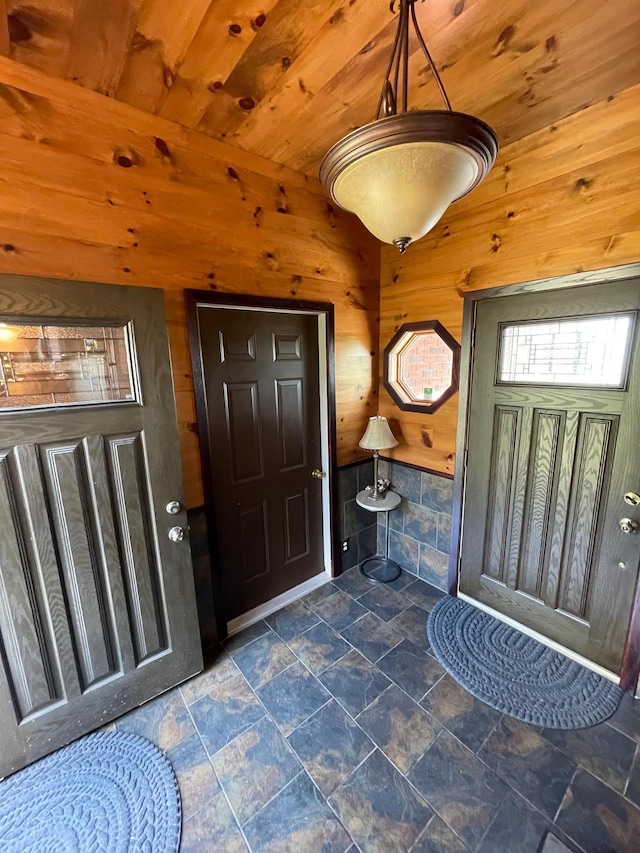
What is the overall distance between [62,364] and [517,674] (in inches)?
107

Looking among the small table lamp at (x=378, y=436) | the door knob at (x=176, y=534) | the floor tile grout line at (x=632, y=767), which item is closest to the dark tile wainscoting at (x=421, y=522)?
the small table lamp at (x=378, y=436)

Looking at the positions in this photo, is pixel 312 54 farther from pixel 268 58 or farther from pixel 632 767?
pixel 632 767

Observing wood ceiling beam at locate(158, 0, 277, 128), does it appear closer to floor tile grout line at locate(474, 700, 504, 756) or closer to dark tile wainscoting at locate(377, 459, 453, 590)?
dark tile wainscoting at locate(377, 459, 453, 590)

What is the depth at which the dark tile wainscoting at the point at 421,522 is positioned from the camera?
2453 mm

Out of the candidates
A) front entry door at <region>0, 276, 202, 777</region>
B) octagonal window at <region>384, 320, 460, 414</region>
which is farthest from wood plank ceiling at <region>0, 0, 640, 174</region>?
octagonal window at <region>384, 320, 460, 414</region>

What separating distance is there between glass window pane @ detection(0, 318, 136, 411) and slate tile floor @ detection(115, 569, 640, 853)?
5.16 feet

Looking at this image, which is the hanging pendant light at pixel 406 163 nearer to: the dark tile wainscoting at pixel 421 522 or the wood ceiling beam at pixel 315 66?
the wood ceiling beam at pixel 315 66

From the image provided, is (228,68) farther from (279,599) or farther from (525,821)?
(525,821)

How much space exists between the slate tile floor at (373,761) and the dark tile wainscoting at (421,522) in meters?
0.61

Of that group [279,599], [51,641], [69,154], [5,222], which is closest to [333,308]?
[69,154]

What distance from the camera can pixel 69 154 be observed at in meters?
1.41

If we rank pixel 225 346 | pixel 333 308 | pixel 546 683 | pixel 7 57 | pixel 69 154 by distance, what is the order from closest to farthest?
1. pixel 7 57
2. pixel 69 154
3. pixel 546 683
4. pixel 225 346
5. pixel 333 308

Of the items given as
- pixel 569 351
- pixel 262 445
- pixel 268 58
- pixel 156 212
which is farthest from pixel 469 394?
pixel 156 212

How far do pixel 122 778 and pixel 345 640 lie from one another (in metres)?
1.19
